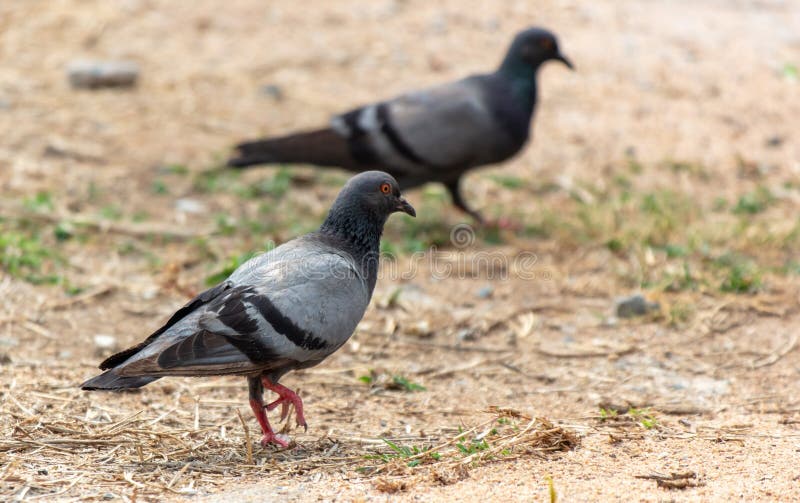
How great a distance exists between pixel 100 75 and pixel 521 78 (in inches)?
167

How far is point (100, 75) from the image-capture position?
928 cm

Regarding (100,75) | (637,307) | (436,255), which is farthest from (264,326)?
(100,75)

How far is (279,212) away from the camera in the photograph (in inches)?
291

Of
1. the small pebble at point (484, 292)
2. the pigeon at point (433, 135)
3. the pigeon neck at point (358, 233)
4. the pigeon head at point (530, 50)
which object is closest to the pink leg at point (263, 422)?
the pigeon neck at point (358, 233)

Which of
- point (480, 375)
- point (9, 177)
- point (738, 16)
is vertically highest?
point (738, 16)

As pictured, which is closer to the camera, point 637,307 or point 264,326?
point 264,326

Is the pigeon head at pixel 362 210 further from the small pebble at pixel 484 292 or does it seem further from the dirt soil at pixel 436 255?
the small pebble at pixel 484 292

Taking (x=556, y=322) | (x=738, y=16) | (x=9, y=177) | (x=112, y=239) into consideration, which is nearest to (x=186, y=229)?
(x=112, y=239)

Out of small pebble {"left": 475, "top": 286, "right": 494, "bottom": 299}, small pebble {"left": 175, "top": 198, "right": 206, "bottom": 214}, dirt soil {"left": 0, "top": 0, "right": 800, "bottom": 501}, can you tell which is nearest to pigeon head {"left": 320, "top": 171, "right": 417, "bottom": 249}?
dirt soil {"left": 0, "top": 0, "right": 800, "bottom": 501}

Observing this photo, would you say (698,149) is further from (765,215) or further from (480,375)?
(480,375)

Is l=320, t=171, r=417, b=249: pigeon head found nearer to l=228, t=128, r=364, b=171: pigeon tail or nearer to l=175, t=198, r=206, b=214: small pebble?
l=228, t=128, r=364, b=171: pigeon tail

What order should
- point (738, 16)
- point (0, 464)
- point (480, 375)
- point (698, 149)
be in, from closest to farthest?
point (0, 464), point (480, 375), point (698, 149), point (738, 16)

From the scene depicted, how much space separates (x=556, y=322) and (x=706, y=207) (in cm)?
259

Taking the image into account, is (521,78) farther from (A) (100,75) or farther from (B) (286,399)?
(A) (100,75)
